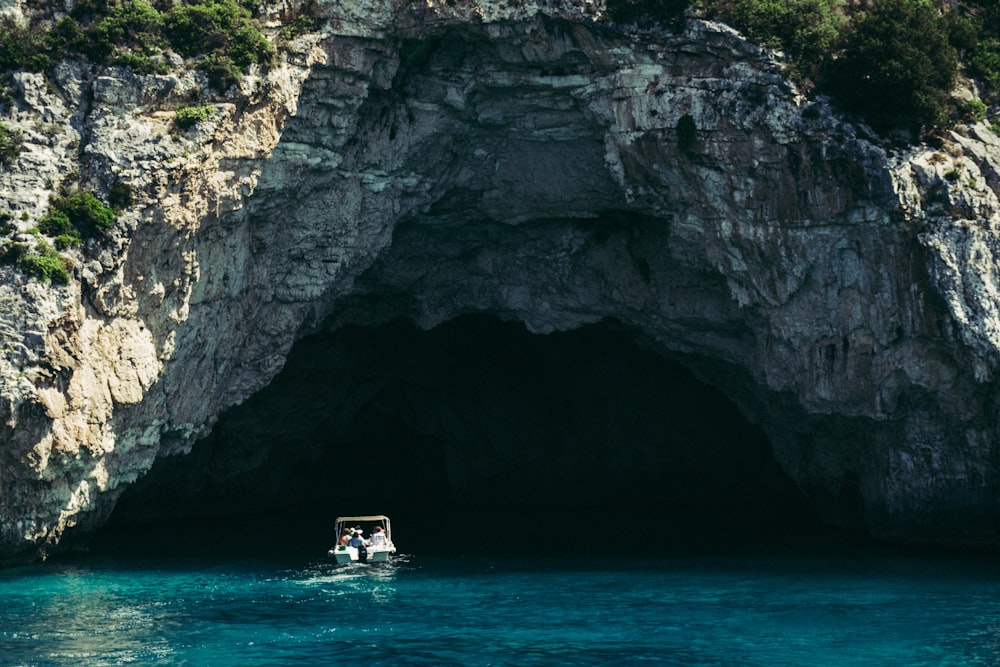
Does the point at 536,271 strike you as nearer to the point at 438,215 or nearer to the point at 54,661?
the point at 438,215

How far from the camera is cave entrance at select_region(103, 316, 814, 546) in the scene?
68.3 meters

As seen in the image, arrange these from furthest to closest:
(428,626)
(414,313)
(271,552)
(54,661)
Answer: (414,313) → (271,552) → (428,626) → (54,661)

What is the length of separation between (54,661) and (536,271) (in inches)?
1089

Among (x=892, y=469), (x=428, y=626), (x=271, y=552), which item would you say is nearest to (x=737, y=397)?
(x=892, y=469)

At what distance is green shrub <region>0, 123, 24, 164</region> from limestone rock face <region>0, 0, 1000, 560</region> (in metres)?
0.36

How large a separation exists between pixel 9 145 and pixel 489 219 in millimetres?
18523

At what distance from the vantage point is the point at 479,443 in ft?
249

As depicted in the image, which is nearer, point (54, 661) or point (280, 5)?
point (54, 661)

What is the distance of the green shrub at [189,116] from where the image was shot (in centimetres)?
4772

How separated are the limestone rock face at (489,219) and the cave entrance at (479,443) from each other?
1307cm

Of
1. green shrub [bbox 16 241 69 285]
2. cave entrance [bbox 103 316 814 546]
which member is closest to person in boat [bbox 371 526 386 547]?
cave entrance [bbox 103 316 814 546]

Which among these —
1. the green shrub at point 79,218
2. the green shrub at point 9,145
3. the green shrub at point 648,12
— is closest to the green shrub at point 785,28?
the green shrub at point 648,12

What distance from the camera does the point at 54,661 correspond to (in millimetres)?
36344

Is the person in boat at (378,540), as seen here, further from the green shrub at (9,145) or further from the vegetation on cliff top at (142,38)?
the green shrub at (9,145)
